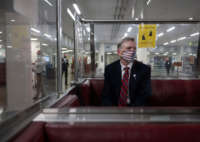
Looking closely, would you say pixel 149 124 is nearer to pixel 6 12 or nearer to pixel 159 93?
pixel 6 12

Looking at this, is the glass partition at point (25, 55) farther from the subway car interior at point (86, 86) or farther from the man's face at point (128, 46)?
the man's face at point (128, 46)

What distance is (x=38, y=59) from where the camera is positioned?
5.14 feet

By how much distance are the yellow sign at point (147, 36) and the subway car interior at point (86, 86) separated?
0.05ft

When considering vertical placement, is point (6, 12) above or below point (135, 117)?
above

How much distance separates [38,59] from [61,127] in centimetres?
103

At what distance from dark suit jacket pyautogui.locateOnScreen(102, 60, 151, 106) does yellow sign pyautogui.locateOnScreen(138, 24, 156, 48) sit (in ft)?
2.95

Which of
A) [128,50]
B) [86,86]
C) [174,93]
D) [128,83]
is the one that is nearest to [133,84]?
[128,83]

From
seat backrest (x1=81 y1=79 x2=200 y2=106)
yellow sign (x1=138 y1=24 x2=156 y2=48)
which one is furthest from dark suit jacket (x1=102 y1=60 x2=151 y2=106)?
yellow sign (x1=138 y1=24 x2=156 y2=48)

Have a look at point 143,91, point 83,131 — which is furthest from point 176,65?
point 83,131

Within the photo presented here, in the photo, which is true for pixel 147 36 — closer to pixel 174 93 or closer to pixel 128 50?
pixel 174 93

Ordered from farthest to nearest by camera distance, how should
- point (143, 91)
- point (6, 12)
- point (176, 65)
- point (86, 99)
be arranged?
point (176, 65) < point (86, 99) < point (143, 91) < point (6, 12)

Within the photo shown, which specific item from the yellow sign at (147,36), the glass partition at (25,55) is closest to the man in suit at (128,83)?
the glass partition at (25,55)

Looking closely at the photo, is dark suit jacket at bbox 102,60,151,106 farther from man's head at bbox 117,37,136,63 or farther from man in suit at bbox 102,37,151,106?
man's head at bbox 117,37,136,63

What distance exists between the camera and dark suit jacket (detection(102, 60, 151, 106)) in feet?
4.90
